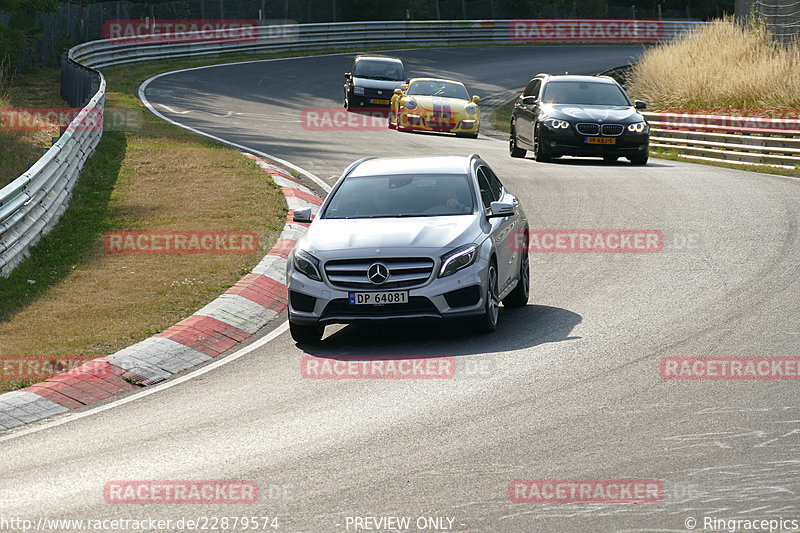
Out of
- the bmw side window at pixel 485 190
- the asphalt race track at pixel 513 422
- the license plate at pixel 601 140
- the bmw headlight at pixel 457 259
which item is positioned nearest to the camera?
the asphalt race track at pixel 513 422

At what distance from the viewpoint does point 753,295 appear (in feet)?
37.9

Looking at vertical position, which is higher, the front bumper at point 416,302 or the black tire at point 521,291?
the front bumper at point 416,302

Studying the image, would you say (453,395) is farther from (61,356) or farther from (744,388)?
(61,356)

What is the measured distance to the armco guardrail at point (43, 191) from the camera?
43.7 ft

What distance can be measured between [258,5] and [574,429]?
5229cm

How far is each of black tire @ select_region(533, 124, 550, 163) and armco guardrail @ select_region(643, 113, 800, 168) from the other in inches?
194

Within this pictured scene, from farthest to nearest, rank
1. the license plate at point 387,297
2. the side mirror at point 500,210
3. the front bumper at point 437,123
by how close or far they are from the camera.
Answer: the front bumper at point 437,123, the side mirror at point 500,210, the license plate at point 387,297

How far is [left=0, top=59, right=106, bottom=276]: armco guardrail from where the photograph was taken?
13.3 m

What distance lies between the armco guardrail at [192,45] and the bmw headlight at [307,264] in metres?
4.18

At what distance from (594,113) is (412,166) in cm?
1167

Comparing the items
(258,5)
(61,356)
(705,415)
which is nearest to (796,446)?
(705,415)

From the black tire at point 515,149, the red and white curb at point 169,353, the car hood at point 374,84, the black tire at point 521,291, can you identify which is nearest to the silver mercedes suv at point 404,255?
the black tire at point 521,291

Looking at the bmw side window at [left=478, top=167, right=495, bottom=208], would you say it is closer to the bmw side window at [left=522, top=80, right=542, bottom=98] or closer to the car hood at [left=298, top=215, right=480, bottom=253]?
the car hood at [left=298, top=215, right=480, bottom=253]

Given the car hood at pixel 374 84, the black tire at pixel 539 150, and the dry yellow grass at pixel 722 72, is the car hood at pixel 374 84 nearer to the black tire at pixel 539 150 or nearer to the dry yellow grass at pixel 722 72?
the dry yellow grass at pixel 722 72
